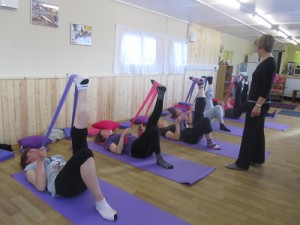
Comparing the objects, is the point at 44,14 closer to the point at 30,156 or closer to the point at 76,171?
the point at 30,156

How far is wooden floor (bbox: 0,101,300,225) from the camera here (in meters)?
2.06

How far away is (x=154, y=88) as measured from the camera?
296 cm

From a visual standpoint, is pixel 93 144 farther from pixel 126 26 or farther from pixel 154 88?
pixel 126 26

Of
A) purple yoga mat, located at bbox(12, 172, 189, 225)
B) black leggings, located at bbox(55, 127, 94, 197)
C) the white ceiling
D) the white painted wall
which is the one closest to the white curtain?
the white painted wall

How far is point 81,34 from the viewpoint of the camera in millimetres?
4109

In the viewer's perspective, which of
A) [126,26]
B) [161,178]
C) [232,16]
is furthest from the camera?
[232,16]

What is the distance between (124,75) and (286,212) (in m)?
3.68

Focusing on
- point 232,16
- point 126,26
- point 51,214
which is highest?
point 232,16

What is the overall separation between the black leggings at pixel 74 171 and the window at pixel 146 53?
2873 millimetres

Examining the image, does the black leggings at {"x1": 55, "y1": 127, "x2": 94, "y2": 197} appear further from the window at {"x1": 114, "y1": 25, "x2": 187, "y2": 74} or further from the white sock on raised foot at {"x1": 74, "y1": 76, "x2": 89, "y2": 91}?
the window at {"x1": 114, "y1": 25, "x2": 187, "y2": 74}

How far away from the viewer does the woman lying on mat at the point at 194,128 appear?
368 centimetres

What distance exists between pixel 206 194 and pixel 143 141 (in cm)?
94

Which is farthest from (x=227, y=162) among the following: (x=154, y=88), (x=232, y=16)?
(x=232, y=16)

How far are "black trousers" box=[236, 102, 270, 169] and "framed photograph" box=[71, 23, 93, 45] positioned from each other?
2.77 metres
